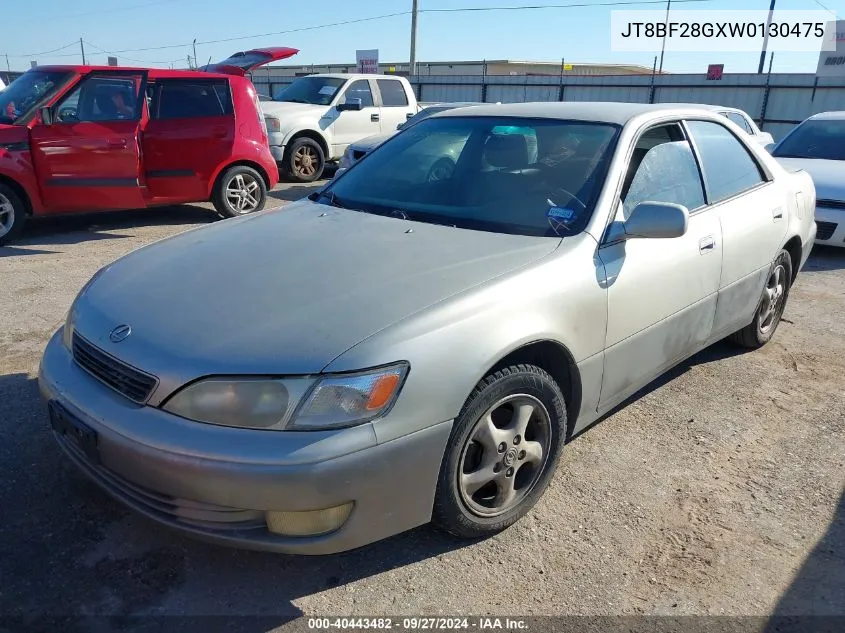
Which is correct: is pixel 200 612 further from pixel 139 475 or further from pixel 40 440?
pixel 40 440

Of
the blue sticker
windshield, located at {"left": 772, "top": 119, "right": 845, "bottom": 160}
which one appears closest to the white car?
windshield, located at {"left": 772, "top": 119, "right": 845, "bottom": 160}

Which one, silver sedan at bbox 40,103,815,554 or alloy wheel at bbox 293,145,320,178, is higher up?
silver sedan at bbox 40,103,815,554

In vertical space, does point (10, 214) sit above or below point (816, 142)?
below

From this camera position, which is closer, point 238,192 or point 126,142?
point 126,142

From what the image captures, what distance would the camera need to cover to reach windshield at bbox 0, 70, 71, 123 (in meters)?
6.80

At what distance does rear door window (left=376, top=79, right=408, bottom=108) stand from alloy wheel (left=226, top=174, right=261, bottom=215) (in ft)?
15.5

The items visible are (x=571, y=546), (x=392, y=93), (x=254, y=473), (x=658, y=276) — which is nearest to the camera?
(x=254, y=473)

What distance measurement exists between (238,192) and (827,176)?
670cm

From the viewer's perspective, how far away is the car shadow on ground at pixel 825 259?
7.21m

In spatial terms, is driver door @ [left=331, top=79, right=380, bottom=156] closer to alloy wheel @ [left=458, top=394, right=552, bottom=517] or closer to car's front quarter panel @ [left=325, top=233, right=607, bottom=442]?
car's front quarter panel @ [left=325, top=233, right=607, bottom=442]

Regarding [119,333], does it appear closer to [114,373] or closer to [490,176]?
[114,373]

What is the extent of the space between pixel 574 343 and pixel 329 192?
5.60 feet

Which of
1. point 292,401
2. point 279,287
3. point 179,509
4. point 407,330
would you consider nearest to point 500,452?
point 407,330

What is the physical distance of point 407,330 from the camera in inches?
87.6
